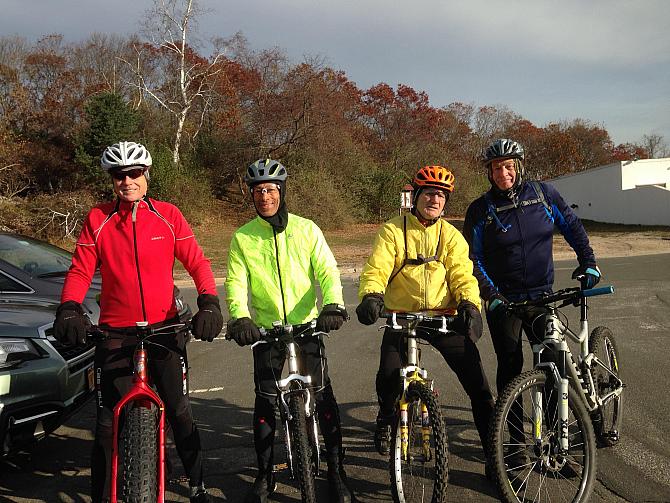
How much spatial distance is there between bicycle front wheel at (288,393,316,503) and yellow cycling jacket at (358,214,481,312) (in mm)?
862

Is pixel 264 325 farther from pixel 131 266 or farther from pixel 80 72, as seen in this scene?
pixel 80 72

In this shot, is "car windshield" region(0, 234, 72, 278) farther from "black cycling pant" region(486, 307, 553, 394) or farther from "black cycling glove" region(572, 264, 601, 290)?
"black cycling glove" region(572, 264, 601, 290)

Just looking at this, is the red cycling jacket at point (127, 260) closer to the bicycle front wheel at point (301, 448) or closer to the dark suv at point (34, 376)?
the bicycle front wheel at point (301, 448)

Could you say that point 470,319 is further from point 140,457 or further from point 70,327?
point 70,327

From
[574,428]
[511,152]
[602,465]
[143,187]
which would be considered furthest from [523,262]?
[143,187]

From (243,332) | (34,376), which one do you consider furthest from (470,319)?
(34,376)

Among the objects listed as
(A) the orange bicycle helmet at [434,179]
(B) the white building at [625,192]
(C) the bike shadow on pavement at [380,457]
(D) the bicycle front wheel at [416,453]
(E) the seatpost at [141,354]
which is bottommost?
(C) the bike shadow on pavement at [380,457]

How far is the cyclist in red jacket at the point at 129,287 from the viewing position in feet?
10.1

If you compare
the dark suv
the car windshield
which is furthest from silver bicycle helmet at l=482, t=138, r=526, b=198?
the car windshield

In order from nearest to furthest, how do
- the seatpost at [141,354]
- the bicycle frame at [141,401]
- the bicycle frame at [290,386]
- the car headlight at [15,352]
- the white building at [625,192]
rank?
the bicycle frame at [141,401]
the seatpost at [141,354]
the bicycle frame at [290,386]
the car headlight at [15,352]
the white building at [625,192]

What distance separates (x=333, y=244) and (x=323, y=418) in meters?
21.7

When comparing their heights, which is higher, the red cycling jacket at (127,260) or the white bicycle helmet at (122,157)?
the white bicycle helmet at (122,157)

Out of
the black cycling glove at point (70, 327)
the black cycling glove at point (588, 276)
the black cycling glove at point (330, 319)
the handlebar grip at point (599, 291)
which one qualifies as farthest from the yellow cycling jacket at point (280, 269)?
the black cycling glove at point (588, 276)

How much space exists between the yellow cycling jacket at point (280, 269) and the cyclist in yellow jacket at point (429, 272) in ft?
1.00
